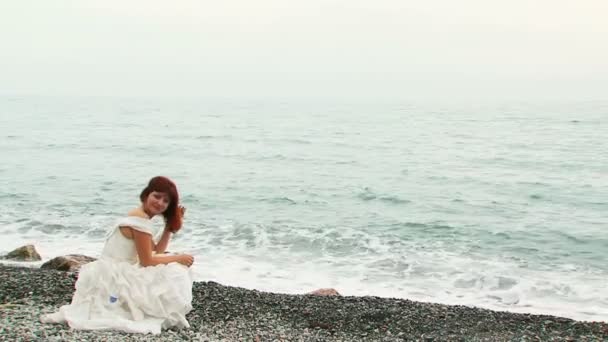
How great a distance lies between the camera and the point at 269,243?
57.0 feet

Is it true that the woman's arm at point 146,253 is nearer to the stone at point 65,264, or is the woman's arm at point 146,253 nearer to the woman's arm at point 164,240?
the woman's arm at point 164,240

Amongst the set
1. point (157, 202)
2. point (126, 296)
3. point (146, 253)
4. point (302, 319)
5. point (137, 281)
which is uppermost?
point (157, 202)

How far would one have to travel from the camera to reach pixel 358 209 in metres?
23.3

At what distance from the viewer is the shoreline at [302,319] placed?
25.1ft

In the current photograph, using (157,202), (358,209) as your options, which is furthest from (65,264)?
(358,209)

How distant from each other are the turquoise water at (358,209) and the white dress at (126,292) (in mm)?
5798

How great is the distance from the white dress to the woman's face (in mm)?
173

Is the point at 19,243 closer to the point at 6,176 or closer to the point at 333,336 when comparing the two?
the point at 333,336

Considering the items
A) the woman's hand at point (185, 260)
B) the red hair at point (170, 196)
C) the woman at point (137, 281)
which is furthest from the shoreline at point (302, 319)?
the red hair at point (170, 196)

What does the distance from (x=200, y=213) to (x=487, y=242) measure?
32.3 ft

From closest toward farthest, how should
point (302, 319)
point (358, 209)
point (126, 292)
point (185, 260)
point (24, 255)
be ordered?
1. point (126, 292)
2. point (185, 260)
3. point (302, 319)
4. point (24, 255)
5. point (358, 209)

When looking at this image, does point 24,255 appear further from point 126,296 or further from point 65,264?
point 126,296

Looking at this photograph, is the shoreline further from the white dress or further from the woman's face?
the woman's face

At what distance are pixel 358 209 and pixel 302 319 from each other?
47.6 feet
